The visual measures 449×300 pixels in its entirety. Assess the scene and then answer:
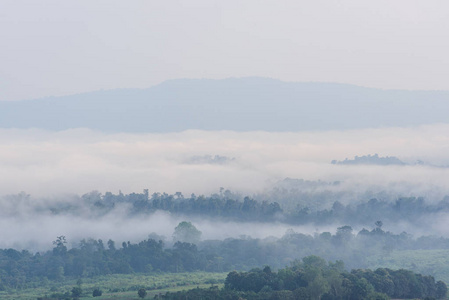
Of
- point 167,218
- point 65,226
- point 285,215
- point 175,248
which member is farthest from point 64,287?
point 285,215

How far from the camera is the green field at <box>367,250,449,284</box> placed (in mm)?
92688

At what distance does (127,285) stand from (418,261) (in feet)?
138

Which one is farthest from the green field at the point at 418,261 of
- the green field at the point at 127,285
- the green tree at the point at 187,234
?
the green field at the point at 127,285

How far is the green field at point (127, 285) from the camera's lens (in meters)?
72.2

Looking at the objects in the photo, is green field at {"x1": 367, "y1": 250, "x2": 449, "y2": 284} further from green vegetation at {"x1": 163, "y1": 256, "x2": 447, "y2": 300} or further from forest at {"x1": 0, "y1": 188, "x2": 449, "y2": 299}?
green vegetation at {"x1": 163, "y1": 256, "x2": 447, "y2": 300}

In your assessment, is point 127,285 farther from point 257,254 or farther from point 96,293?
point 257,254

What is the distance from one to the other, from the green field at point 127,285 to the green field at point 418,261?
83.4 feet

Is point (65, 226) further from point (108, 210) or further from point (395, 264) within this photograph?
point (395, 264)

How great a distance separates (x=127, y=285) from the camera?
77625 millimetres

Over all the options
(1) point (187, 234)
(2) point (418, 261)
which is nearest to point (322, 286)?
(2) point (418, 261)

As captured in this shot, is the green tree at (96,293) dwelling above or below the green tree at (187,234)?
below

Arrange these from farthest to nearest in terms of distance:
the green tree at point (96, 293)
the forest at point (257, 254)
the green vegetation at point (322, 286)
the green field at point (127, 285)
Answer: the green field at point (127, 285) → the green tree at point (96, 293) → the forest at point (257, 254) → the green vegetation at point (322, 286)

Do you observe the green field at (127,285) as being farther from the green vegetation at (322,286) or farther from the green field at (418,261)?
the green field at (418,261)

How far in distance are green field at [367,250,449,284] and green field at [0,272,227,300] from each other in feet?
83.4
